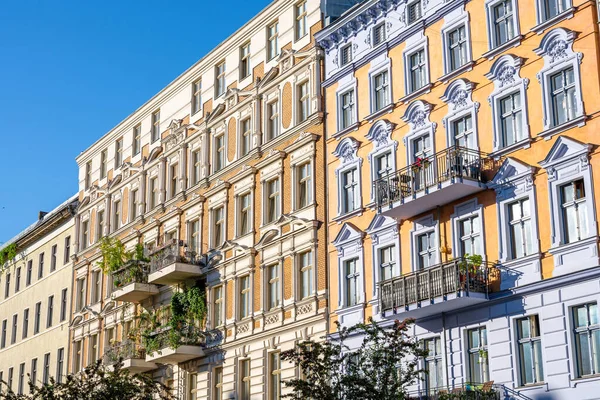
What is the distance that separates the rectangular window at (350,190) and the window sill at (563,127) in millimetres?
8665

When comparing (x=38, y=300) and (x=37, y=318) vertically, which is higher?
(x=38, y=300)

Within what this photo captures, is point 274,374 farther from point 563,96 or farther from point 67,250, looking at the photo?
point 67,250

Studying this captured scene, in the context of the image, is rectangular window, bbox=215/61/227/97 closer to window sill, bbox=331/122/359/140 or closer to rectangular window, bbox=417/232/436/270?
window sill, bbox=331/122/359/140

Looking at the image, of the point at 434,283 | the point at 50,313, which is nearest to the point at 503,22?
the point at 434,283

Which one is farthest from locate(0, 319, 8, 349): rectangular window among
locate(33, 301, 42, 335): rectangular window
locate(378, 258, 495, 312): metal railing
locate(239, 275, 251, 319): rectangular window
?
locate(378, 258, 495, 312): metal railing

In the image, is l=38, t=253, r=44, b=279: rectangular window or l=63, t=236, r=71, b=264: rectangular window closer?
l=63, t=236, r=71, b=264: rectangular window

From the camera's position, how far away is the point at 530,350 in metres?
28.3

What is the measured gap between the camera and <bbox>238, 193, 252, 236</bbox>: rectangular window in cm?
4203

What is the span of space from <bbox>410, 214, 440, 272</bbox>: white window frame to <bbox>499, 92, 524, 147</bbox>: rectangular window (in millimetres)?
3525

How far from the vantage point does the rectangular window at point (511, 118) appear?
30.1m

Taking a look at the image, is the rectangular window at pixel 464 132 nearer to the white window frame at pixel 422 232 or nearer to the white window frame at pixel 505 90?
the white window frame at pixel 505 90

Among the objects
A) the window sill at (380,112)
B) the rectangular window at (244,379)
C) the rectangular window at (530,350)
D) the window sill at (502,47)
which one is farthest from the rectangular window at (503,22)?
the rectangular window at (244,379)

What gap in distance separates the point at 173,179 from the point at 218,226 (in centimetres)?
552

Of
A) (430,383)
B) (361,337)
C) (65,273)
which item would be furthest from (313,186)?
(65,273)
